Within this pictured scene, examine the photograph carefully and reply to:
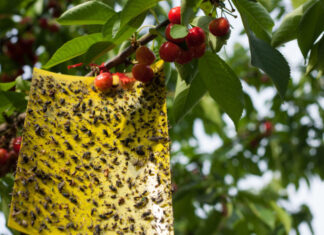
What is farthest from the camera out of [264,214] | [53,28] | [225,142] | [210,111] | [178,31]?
[225,142]

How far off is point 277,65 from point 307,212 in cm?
227

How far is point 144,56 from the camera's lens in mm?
796

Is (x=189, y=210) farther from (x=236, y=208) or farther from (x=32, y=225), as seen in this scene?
(x=32, y=225)

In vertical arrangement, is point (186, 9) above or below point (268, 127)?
above

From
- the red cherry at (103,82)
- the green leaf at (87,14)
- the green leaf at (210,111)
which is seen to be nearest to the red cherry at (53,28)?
the green leaf at (210,111)

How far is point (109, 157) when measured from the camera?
2.26 feet

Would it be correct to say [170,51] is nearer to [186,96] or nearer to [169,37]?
[169,37]

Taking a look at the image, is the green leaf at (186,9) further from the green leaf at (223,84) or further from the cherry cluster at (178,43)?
the green leaf at (223,84)

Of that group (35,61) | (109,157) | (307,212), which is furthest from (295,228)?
(109,157)

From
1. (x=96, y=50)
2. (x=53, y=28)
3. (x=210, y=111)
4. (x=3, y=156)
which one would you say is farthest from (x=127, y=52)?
(x=53, y=28)

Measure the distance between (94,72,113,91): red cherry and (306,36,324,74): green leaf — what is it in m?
0.50

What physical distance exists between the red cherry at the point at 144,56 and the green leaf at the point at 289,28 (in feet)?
1.06

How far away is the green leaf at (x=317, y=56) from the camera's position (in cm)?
86

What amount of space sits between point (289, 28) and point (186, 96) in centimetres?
32
